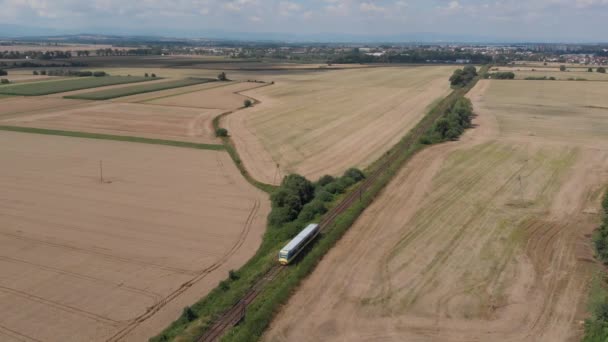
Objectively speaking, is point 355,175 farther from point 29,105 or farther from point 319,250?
point 29,105

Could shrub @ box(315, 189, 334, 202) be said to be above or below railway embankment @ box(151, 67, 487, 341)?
Result: above

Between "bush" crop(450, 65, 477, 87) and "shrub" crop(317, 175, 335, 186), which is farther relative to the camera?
"bush" crop(450, 65, 477, 87)

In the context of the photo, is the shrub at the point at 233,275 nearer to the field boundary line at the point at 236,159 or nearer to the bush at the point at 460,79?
the field boundary line at the point at 236,159

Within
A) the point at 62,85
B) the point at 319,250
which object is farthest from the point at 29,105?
the point at 319,250

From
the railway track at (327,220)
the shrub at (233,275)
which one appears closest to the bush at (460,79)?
the railway track at (327,220)

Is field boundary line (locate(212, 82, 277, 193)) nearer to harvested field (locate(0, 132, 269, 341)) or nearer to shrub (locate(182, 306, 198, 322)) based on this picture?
harvested field (locate(0, 132, 269, 341))

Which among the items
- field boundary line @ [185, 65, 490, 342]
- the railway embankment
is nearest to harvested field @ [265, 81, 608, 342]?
field boundary line @ [185, 65, 490, 342]

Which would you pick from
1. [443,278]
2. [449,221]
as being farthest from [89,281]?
[449,221]
